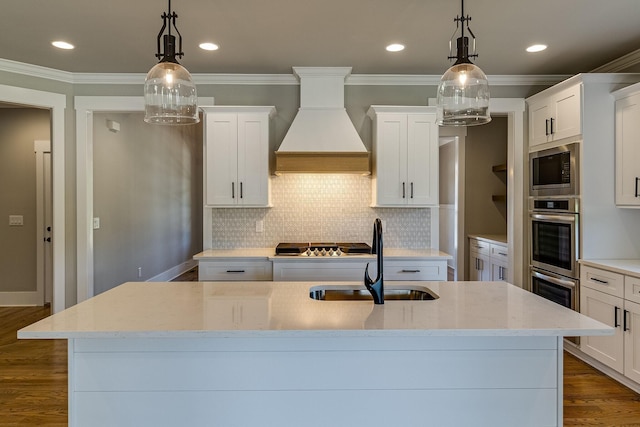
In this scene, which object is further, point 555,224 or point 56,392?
point 555,224

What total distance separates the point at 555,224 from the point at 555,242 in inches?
6.4

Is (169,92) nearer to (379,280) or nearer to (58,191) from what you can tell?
(379,280)

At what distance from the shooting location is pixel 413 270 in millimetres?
3836

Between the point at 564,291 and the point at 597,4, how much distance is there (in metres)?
2.24

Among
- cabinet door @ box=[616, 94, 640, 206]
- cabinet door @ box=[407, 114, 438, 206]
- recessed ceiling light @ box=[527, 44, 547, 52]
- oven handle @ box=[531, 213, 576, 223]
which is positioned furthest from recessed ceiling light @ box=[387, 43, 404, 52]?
oven handle @ box=[531, 213, 576, 223]

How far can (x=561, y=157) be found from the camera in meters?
3.68

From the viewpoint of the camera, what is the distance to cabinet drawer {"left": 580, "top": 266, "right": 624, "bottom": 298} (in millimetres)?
3032

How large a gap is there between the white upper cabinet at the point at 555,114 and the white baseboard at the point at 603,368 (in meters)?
1.88

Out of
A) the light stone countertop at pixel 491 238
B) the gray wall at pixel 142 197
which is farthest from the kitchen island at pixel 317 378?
the gray wall at pixel 142 197

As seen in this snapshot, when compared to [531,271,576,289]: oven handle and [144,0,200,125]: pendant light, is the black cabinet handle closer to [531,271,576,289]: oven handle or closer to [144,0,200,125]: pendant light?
[531,271,576,289]: oven handle

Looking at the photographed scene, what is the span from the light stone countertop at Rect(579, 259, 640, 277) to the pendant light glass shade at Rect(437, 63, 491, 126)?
1.77m

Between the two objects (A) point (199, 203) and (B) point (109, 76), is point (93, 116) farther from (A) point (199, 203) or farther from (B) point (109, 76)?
(A) point (199, 203)

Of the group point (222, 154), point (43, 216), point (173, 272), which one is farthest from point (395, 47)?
point (173, 272)

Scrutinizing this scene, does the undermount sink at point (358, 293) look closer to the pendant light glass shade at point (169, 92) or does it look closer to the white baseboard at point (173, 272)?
the pendant light glass shade at point (169, 92)
